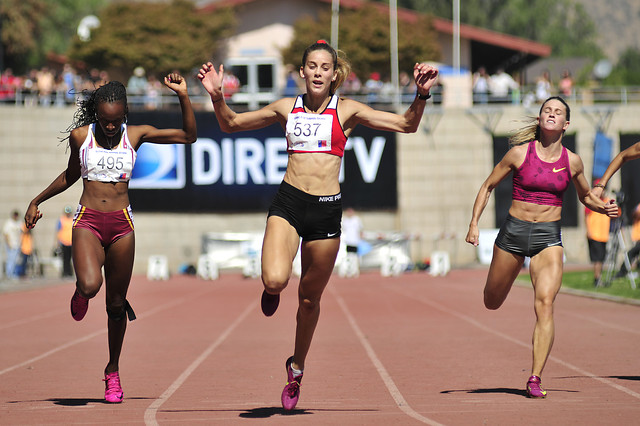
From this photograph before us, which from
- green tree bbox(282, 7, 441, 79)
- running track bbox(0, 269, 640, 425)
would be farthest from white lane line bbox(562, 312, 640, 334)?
green tree bbox(282, 7, 441, 79)

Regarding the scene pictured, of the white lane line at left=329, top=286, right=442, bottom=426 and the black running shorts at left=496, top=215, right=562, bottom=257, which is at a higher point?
the black running shorts at left=496, top=215, right=562, bottom=257

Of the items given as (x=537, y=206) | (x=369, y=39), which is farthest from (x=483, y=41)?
(x=537, y=206)

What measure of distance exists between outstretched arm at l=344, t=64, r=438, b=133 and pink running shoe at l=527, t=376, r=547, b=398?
6.87 feet

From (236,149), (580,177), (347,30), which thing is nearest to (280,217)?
(580,177)

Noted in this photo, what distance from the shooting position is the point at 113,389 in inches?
309

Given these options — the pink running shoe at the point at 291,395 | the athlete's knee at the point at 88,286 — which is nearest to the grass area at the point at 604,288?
the pink running shoe at the point at 291,395

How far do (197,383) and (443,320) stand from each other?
6938 millimetres

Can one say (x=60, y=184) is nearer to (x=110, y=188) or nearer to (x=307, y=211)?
(x=110, y=188)

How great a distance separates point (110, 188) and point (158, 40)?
1289 inches

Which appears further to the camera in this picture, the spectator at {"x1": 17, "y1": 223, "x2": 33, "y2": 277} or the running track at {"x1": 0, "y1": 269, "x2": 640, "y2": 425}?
the spectator at {"x1": 17, "y1": 223, "x2": 33, "y2": 277}

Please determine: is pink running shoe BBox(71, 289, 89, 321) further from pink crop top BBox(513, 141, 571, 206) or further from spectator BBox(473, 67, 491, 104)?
spectator BBox(473, 67, 491, 104)

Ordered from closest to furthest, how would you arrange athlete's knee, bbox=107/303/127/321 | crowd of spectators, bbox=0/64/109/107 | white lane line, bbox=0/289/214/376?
athlete's knee, bbox=107/303/127/321
white lane line, bbox=0/289/214/376
crowd of spectators, bbox=0/64/109/107

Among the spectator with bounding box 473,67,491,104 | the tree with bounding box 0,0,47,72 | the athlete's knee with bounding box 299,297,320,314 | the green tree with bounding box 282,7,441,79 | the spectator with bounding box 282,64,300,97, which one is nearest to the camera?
the athlete's knee with bounding box 299,297,320,314

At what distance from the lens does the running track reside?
7258mm
